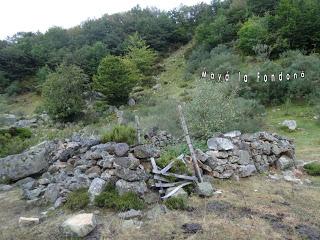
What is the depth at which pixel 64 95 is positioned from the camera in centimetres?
2783

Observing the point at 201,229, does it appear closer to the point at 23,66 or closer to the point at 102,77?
the point at 102,77

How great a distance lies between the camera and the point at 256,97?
22953mm

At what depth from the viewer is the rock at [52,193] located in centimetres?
945

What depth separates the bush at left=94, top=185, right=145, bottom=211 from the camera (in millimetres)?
8547

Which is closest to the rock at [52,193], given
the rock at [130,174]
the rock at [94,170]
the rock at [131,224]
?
the rock at [94,170]

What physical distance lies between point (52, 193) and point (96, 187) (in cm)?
134

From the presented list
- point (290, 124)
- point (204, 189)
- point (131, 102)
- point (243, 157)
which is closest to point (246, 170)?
point (243, 157)

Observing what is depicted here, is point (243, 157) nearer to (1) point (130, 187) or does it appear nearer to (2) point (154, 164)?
(2) point (154, 164)

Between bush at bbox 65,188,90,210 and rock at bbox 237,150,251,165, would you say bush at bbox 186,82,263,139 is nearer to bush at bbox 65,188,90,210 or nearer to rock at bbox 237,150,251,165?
rock at bbox 237,150,251,165

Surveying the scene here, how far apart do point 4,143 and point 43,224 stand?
10.1 m

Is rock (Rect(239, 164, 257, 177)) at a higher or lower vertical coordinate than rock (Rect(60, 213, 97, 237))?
lower

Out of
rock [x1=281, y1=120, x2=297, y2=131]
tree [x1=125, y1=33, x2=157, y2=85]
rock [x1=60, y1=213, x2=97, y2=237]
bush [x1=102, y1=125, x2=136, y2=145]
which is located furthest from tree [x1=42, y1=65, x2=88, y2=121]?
rock [x1=60, y1=213, x2=97, y2=237]

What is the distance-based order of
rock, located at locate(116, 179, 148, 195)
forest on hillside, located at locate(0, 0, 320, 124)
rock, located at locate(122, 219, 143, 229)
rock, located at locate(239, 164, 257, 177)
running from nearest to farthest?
rock, located at locate(122, 219, 143, 229) → rock, located at locate(116, 179, 148, 195) → rock, located at locate(239, 164, 257, 177) → forest on hillside, located at locate(0, 0, 320, 124)

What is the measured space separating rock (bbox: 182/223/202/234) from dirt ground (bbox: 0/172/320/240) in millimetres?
75
